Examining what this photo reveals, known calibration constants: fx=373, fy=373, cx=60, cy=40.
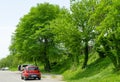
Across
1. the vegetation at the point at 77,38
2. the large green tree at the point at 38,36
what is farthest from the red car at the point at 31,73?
the large green tree at the point at 38,36

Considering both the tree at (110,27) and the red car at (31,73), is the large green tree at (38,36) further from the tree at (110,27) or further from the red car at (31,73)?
the tree at (110,27)

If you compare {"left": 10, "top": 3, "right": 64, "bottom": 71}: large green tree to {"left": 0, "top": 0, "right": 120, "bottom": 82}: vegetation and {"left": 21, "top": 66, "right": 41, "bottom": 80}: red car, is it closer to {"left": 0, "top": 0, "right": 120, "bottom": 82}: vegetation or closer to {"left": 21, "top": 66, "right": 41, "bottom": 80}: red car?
{"left": 0, "top": 0, "right": 120, "bottom": 82}: vegetation

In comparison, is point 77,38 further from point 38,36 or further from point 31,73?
point 38,36

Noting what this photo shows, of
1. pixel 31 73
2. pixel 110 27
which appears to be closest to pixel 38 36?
pixel 31 73

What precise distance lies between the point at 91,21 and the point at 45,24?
24.7 m

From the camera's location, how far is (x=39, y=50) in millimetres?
67500

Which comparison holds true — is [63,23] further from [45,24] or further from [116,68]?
[45,24]

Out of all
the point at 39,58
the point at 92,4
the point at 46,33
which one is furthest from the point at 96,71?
the point at 39,58

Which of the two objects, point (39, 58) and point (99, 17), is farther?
point (39, 58)

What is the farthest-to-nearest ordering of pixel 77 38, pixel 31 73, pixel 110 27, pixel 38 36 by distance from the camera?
1. pixel 38 36
2. pixel 77 38
3. pixel 31 73
4. pixel 110 27

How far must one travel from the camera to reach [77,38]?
4431 cm

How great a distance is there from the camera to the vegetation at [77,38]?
107ft

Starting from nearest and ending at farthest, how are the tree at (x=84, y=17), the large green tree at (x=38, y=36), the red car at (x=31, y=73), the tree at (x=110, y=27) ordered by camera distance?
the tree at (x=110, y=27) < the red car at (x=31, y=73) < the tree at (x=84, y=17) < the large green tree at (x=38, y=36)

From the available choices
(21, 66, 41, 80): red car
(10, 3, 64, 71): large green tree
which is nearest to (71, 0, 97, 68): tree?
(21, 66, 41, 80): red car
